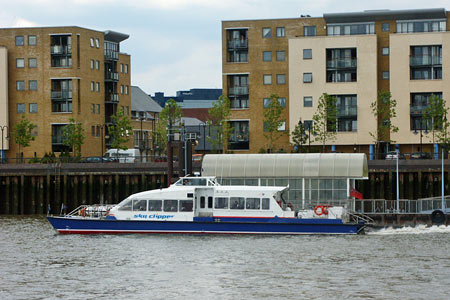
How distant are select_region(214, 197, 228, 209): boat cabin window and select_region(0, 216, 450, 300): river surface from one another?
2009 mm

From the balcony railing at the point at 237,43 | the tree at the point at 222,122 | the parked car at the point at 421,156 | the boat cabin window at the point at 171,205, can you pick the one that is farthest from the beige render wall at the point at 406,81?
the boat cabin window at the point at 171,205

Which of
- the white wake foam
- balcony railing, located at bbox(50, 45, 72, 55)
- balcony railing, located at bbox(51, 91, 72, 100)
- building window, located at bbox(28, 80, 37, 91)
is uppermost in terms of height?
balcony railing, located at bbox(50, 45, 72, 55)

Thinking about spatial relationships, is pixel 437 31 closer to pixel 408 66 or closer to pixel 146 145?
pixel 408 66

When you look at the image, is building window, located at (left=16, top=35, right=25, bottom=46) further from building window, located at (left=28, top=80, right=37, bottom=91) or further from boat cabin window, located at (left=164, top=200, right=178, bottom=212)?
boat cabin window, located at (left=164, top=200, right=178, bottom=212)

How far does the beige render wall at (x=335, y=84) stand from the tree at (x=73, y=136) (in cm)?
2458

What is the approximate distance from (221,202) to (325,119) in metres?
44.2

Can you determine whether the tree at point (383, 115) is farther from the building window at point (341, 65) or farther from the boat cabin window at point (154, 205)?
the boat cabin window at point (154, 205)

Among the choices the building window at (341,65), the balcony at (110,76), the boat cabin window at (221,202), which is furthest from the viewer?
the balcony at (110,76)

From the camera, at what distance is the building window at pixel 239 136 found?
110250 mm

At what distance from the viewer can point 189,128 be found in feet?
494

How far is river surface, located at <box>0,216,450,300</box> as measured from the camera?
39.7 meters

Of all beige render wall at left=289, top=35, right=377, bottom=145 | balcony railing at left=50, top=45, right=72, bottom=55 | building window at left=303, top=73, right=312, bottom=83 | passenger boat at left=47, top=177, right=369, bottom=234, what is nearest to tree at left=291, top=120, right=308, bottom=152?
beige render wall at left=289, top=35, right=377, bottom=145

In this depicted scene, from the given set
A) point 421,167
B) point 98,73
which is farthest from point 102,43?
point 421,167

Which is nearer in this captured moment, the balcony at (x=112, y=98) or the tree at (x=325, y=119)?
the tree at (x=325, y=119)
